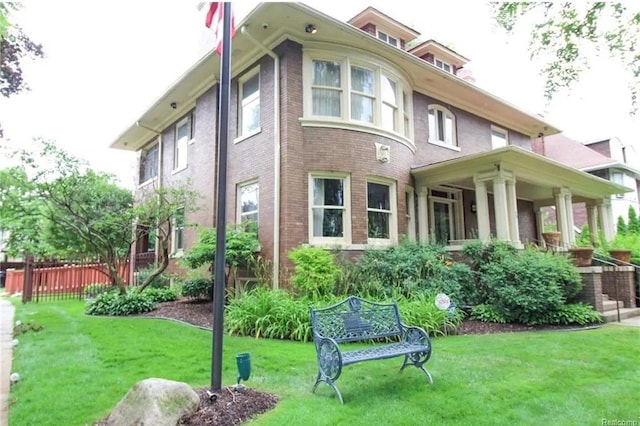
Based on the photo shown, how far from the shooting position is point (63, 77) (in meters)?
10.8

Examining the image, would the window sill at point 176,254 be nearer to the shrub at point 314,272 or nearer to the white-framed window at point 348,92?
the shrub at point 314,272

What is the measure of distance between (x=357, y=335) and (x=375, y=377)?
51 centimetres

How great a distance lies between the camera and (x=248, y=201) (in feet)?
36.7

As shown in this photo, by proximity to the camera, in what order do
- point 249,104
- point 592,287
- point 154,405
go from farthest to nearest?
point 249,104 → point 592,287 → point 154,405

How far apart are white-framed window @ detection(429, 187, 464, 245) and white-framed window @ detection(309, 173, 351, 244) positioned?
432cm

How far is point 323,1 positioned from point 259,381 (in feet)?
26.8

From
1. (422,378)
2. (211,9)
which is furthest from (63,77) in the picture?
(422,378)

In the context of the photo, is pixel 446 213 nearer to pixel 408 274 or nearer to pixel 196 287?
pixel 408 274

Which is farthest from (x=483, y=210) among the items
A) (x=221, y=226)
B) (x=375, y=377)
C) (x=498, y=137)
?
(x=221, y=226)

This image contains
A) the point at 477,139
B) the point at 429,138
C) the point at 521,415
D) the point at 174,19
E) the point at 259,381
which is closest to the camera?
the point at 521,415

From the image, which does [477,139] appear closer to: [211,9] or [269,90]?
[269,90]

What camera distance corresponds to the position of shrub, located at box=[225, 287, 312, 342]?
715cm

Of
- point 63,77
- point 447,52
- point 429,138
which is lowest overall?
point 429,138

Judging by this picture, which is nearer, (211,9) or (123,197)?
(211,9)
